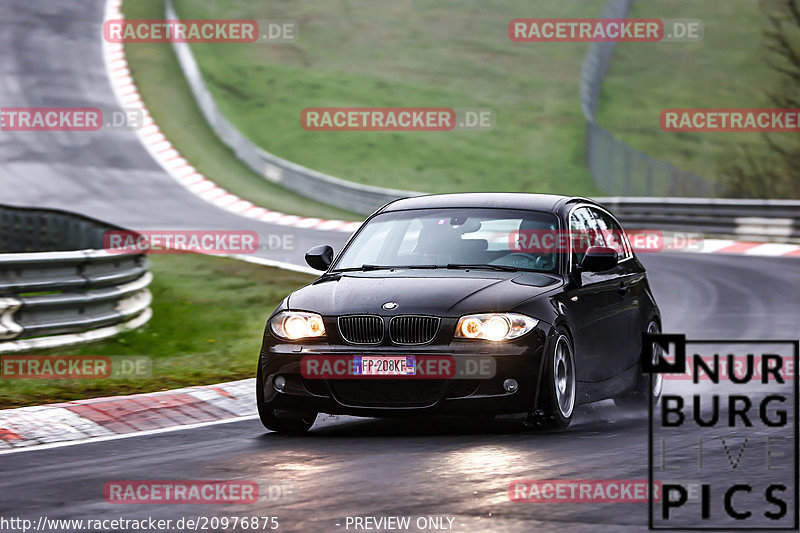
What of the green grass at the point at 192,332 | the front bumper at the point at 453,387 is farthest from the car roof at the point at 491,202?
the green grass at the point at 192,332

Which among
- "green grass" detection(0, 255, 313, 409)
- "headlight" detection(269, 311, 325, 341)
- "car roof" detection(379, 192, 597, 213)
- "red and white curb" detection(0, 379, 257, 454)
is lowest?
"green grass" detection(0, 255, 313, 409)

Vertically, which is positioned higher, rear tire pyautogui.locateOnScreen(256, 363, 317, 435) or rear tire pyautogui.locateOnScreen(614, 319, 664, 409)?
rear tire pyautogui.locateOnScreen(256, 363, 317, 435)

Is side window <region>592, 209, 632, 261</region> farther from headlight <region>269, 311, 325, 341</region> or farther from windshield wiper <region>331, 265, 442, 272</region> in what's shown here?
headlight <region>269, 311, 325, 341</region>

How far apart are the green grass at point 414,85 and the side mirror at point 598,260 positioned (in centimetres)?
2665

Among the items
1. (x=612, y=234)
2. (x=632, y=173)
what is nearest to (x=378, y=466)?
(x=612, y=234)

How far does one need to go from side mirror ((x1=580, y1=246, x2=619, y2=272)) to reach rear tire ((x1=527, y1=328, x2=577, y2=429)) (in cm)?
59

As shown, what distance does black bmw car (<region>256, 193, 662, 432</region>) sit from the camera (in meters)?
8.90

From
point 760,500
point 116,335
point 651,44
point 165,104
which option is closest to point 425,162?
point 165,104

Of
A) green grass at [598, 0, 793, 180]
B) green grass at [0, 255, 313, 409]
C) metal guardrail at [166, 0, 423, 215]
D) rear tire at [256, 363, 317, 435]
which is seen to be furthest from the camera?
green grass at [598, 0, 793, 180]

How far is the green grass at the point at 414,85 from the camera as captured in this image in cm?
3875

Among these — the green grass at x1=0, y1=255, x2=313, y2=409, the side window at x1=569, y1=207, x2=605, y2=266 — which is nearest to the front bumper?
the side window at x1=569, y1=207, x2=605, y2=266

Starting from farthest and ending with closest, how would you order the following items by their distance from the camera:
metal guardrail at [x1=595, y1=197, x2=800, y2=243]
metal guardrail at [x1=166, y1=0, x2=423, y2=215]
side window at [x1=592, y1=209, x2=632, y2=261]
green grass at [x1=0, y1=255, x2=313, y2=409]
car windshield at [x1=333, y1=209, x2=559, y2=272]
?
metal guardrail at [x1=166, y1=0, x2=423, y2=215]
metal guardrail at [x1=595, y1=197, x2=800, y2=243]
green grass at [x1=0, y1=255, x2=313, y2=409]
side window at [x1=592, y1=209, x2=632, y2=261]
car windshield at [x1=333, y1=209, x2=559, y2=272]

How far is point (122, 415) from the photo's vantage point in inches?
399

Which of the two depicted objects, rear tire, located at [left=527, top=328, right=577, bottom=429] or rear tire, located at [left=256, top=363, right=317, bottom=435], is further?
rear tire, located at [left=256, top=363, right=317, bottom=435]
